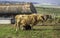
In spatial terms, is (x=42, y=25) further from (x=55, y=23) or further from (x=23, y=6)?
(x=23, y=6)

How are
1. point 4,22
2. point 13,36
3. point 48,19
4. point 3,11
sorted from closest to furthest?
→ point 13,36 → point 48,19 → point 4,22 → point 3,11

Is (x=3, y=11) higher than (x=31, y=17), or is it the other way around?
(x=31, y=17)

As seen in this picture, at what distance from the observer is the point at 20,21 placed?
19.5 metres

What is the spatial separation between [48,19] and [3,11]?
10.1 meters

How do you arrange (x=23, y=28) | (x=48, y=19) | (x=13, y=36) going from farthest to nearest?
(x=48, y=19)
(x=23, y=28)
(x=13, y=36)

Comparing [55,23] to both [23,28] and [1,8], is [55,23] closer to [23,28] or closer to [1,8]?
[23,28]

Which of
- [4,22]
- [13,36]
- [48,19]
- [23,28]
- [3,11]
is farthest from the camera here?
[3,11]

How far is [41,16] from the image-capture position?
64.4 ft

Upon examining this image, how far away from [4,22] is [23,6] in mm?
4115

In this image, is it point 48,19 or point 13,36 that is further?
point 48,19

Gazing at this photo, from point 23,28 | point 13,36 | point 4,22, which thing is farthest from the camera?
point 4,22

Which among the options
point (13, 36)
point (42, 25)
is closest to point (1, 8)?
point (42, 25)

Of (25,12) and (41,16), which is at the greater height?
(41,16)

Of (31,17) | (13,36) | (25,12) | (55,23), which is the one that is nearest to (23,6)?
(25,12)
